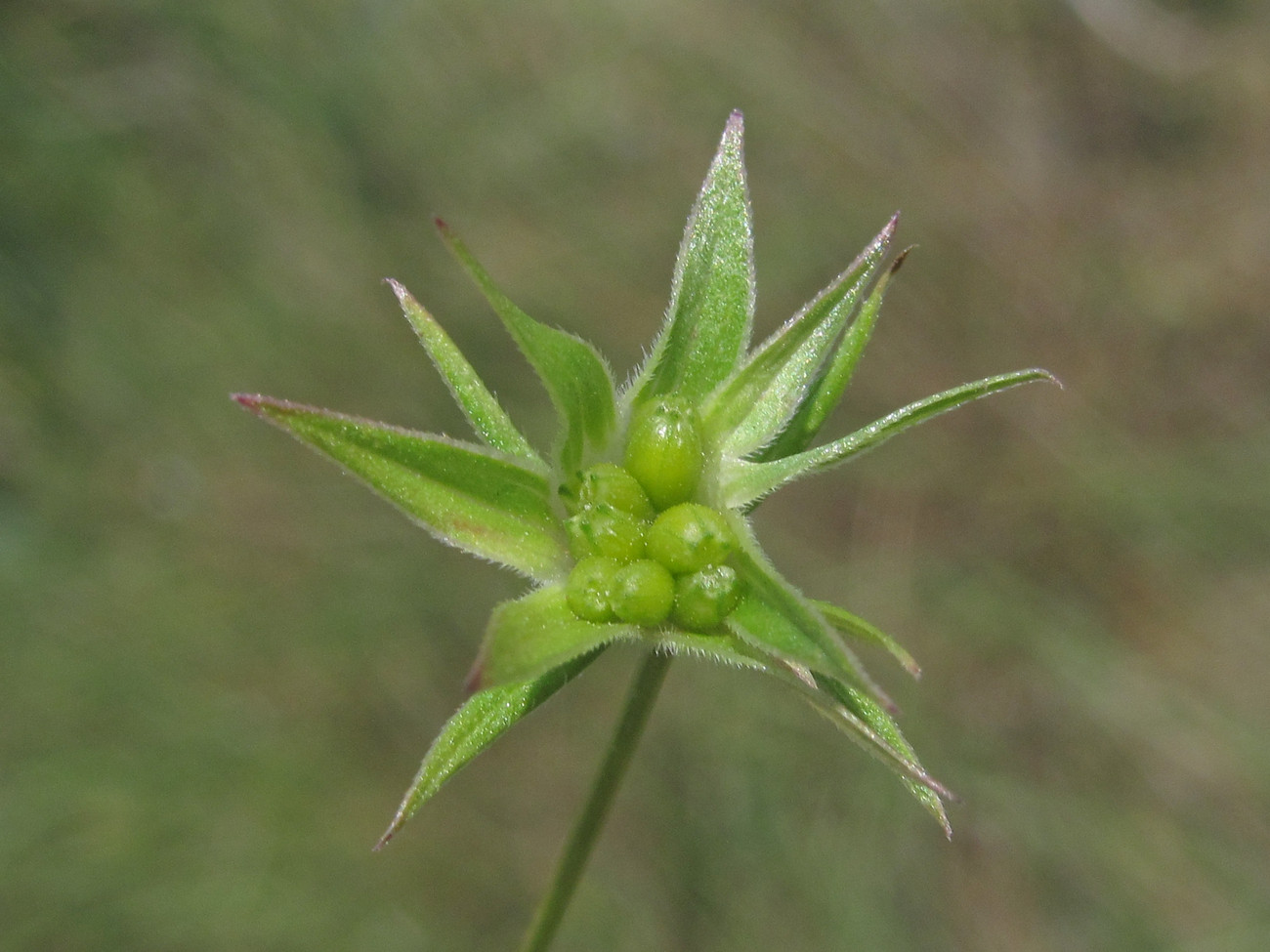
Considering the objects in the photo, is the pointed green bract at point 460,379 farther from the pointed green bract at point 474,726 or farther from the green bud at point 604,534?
the pointed green bract at point 474,726

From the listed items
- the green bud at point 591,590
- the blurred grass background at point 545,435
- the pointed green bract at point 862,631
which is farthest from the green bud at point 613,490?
the blurred grass background at point 545,435

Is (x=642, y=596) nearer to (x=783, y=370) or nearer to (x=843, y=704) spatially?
(x=843, y=704)

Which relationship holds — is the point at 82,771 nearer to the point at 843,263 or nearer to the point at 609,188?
the point at 609,188

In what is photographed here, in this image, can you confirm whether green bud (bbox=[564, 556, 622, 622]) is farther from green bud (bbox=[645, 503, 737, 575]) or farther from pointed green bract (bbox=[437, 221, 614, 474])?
pointed green bract (bbox=[437, 221, 614, 474])

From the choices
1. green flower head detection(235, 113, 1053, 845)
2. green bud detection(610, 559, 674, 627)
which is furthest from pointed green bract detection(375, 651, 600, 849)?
green bud detection(610, 559, 674, 627)

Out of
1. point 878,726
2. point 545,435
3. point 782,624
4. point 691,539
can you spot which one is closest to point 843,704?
point 878,726

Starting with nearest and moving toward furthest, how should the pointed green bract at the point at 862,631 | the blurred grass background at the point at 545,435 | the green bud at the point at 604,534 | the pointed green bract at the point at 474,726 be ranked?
the pointed green bract at the point at 474,726 → the pointed green bract at the point at 862,631 → the green bud at the point at 604,534 → the blurred grass background at the point at 545,435
